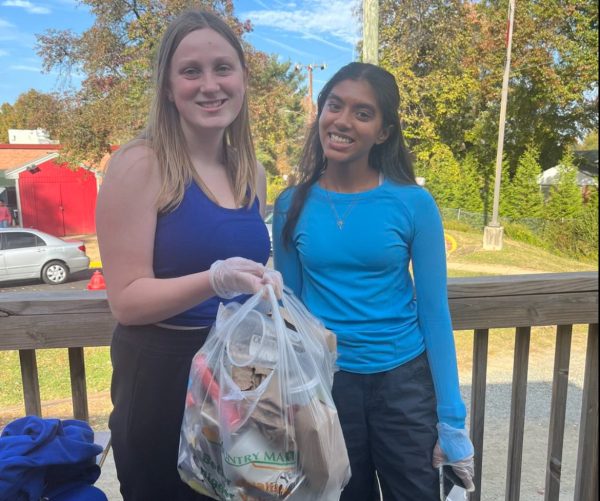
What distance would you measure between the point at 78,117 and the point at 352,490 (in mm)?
16378

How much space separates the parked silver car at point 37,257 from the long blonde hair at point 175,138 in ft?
38.1

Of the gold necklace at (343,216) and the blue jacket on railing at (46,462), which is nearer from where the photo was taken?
the blue jacket on railing at (46,462)

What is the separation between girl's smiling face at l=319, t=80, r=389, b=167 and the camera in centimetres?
148

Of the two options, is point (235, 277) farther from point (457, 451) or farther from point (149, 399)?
point (457, 451)

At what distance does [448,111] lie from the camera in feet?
76.3

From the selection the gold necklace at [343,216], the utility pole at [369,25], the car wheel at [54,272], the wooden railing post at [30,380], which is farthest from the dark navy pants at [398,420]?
the car wheel at [54,272]

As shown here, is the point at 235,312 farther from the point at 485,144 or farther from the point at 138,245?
the point at 485,144

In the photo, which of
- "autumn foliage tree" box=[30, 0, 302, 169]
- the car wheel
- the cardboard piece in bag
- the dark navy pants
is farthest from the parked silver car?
the cardboard piece in bag

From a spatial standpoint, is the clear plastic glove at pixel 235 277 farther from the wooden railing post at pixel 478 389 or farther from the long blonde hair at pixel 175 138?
the wooden railing post at pixel 478 389

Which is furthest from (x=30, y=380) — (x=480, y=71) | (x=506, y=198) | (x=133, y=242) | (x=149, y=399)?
(x=480, y=71)

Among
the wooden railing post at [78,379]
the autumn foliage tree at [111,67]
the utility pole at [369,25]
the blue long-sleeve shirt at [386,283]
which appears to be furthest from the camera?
the autumn foliage tree at [111,67]

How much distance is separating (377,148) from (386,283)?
16.1 inches

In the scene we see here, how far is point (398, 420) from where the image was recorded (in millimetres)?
1445

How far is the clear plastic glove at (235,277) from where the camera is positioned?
113 centimetres
